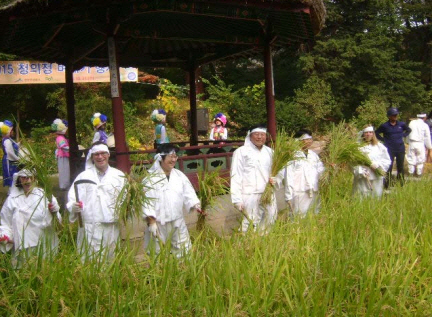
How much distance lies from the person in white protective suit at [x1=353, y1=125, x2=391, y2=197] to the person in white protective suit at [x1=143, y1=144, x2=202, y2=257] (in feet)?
8.45

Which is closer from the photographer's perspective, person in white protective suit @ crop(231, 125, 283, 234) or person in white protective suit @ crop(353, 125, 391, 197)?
person in white protective suit @ crop(231, 125, 283, 234)

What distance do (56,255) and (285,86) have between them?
697 inches

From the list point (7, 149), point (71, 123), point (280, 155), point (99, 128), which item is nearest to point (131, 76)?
point (71, 123)

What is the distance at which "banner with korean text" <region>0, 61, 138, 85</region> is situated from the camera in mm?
13445

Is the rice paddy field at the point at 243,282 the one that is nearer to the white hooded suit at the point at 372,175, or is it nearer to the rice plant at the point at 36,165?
the rice plant at the point at 36,165

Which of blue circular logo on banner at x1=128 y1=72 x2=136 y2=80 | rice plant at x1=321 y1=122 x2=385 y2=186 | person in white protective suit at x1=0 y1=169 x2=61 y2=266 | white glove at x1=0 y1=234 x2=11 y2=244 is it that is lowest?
white glove at x1=0 y1=234 x2=11 y2=244

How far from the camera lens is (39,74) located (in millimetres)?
13617

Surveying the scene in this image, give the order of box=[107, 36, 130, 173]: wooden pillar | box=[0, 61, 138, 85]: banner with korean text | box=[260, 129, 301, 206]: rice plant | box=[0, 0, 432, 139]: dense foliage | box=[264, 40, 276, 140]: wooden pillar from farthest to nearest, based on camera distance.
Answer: box=[0, 0, 432, 139]: dense foliage → box=[0, 61, 138, 85]: banner with korean text → box=[264, 40, 276, 140]: wooden pillar → box=[107, 36, 130, 173]: wooden pillar → box=[260, 129, 301, 206]: rice plant

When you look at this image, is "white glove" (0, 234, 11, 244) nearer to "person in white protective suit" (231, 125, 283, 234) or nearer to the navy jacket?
"person in white protective suit" (231, 125, 283, 234)

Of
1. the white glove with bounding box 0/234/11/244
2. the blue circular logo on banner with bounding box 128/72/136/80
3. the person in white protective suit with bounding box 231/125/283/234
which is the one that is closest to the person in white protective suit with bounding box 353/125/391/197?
the person in white protective suit with bounding box 231/125/283/234

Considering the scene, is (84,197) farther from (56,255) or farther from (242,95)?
(242,95)

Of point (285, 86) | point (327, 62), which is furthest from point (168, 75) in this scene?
point (327, 62)

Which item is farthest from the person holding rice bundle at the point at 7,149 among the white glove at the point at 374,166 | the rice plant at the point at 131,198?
the white glove at the point at 374,166

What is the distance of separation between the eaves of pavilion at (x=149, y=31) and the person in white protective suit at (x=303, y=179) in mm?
1864
